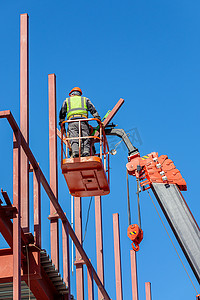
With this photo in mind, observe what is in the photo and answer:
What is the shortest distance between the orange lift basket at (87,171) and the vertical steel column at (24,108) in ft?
9.42

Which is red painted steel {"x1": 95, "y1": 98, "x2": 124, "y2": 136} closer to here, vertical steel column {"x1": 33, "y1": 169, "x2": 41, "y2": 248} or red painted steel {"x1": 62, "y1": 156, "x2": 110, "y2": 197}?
red painted steel {"x1": 62, "y1": 156, "x2": 110, "y2": 197}

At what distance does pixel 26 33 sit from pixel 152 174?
28.1ft

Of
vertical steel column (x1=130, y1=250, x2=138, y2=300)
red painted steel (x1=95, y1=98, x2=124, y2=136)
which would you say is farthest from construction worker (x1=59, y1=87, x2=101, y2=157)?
vertical steel column (x1=130, y1=250, x2=138, y2=300)

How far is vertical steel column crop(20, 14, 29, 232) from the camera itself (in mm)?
14914

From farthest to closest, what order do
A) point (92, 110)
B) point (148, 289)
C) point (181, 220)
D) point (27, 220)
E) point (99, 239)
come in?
1. point (148, 289)
2. point (99, 239)
3. point (181, 220)
4. point (92, 110)
5. point (27, 220)

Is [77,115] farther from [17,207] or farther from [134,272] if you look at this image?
[134,272]

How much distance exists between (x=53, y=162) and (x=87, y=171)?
1.65 m

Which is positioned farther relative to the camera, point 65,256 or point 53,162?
point 53,162

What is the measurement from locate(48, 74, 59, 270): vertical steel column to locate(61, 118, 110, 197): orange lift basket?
0.66 metres

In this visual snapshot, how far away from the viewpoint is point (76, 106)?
1994 centimetres

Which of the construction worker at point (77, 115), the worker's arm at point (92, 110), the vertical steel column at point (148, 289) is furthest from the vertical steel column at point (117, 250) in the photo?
the worker's arm at point (92, 110)

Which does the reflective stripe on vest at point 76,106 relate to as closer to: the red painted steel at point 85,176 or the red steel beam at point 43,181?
the red painted steel at point 85,176

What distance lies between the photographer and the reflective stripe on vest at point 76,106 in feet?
65.2

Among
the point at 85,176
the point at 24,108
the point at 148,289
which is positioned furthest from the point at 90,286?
the point at 148,289
